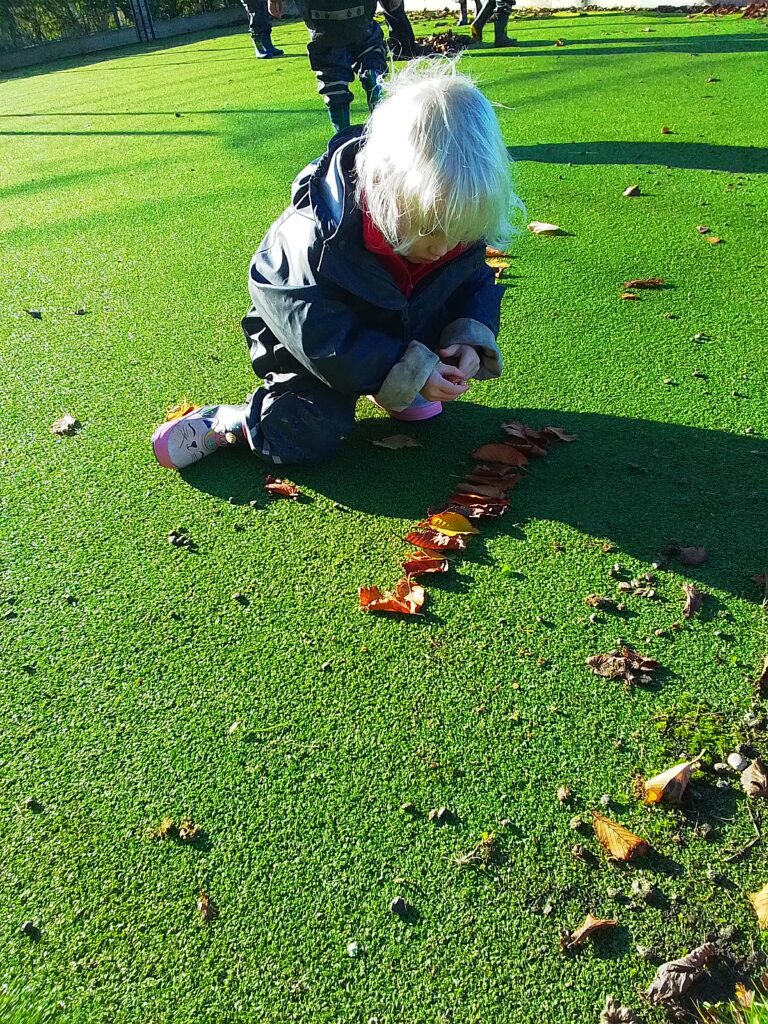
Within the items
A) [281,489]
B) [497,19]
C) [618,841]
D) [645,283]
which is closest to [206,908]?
[618,841]

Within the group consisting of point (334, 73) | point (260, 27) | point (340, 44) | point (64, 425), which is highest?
point (260, 27)

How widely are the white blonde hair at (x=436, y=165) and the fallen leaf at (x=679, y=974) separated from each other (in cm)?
169

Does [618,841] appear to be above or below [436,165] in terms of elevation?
below

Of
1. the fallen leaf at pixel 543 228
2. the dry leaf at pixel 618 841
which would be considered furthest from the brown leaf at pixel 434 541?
the fallen leaf at pixel 543 228

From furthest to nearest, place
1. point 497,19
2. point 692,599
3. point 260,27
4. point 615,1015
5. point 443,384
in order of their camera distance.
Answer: point 260,27 < point 497,19 < point 443,384 < point 692,599 < point 615,1015

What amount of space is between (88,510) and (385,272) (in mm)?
1205

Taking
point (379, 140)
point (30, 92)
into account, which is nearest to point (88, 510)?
point (379, 140)

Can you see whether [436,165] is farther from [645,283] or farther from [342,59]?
[342,59]

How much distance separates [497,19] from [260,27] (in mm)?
3475

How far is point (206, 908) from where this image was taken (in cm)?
151

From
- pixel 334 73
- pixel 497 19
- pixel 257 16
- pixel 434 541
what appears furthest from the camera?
pixel 257 16

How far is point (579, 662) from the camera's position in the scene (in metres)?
1.95

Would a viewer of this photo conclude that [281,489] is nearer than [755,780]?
No

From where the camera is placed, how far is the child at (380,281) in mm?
2045
